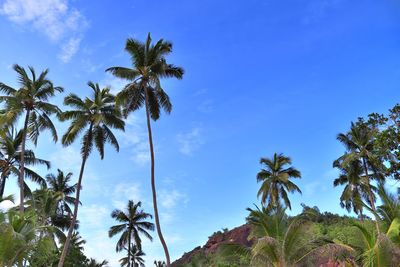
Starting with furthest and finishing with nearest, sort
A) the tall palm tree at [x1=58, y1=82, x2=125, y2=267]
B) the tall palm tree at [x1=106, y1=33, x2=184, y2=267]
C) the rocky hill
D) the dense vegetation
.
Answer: the rocky hill → the tall palm tree at [x1=58, y1=82, x2=125, y2=267] → the tall palm tree at [x1=106, y1=33, x2=184, y2=267] → the dense vegetation

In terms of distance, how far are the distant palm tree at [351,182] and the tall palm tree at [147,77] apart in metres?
23.6

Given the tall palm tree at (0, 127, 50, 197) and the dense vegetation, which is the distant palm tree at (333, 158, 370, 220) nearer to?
the dense vegetation

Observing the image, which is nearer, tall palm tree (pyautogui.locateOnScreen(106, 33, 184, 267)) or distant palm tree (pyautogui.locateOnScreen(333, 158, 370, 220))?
tall palm tree (pyautogui.locateOnScreen(106, 33, 184, 267))

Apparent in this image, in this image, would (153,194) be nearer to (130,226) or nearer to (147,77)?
(147,77)

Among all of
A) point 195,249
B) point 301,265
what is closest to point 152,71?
point 301,265

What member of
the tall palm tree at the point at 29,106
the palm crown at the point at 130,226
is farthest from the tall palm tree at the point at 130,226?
the tall palm tree at the point at 29,106

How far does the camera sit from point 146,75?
91.6ft

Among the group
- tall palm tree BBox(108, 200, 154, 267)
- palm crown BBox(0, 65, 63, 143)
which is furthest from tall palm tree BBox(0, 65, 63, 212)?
tall palm tree BBox(108, 200, 154, 267)

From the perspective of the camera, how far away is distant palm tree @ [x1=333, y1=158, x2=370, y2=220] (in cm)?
4481

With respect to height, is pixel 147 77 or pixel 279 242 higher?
pixel 147 77

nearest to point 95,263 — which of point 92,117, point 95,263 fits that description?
point 95,263

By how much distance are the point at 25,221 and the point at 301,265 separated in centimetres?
1224

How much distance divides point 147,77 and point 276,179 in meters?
23.1

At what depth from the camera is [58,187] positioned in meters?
47.6
